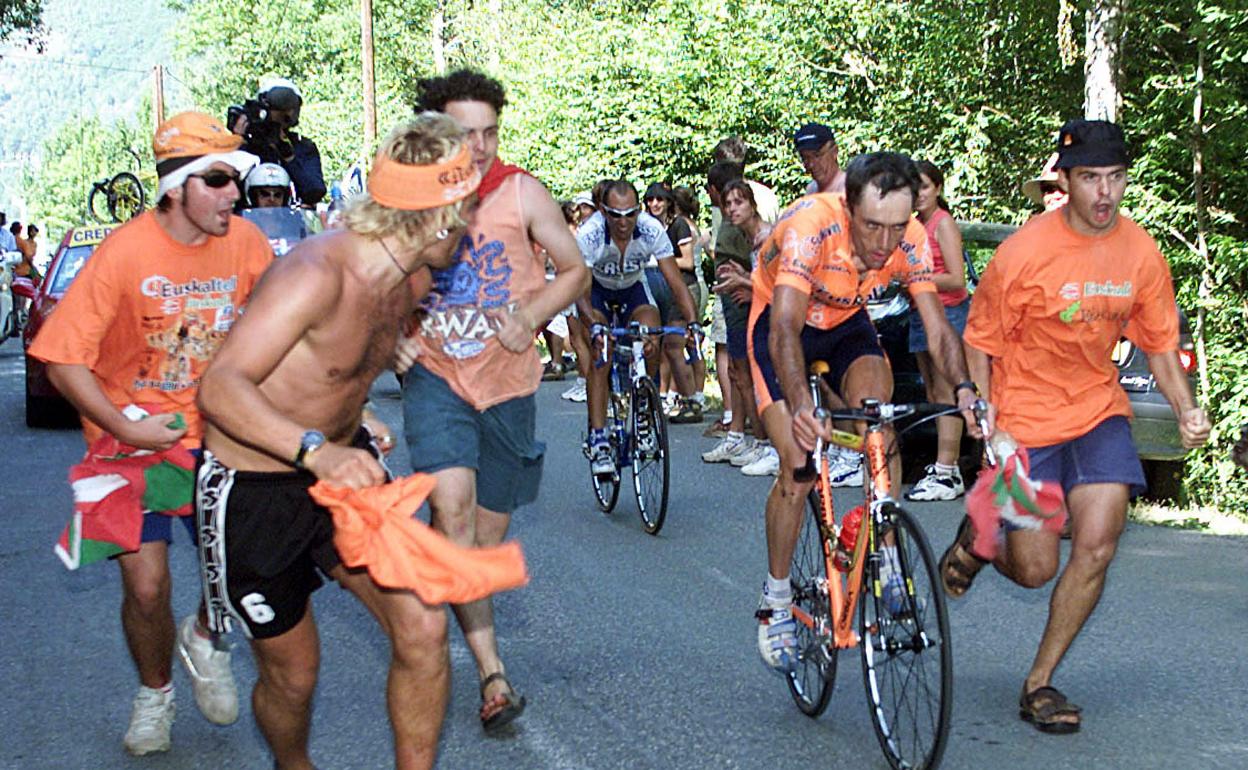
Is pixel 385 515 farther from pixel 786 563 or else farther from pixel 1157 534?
pixel 1157 534

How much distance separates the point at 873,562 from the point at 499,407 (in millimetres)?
1522

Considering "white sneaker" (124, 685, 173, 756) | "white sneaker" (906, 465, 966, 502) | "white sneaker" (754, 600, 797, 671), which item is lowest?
"white sneaker" (906, 465, 966, 502)

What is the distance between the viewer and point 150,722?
565 cm

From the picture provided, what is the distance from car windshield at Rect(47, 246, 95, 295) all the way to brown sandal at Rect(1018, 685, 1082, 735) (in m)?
10.7

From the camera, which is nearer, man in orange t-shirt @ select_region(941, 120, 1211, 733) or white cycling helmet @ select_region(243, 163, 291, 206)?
man in orange t-shirt @ select_region(941, 120, 1211, 733)

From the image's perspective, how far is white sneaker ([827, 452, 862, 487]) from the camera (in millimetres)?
10688

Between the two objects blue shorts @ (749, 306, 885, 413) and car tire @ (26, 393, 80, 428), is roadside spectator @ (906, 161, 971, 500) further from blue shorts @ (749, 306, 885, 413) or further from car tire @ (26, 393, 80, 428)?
car tire @ (26, 393, 80, 428)

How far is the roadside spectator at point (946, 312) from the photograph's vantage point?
10062 mm

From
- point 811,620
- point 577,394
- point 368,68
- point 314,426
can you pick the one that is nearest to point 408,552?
point 314,426

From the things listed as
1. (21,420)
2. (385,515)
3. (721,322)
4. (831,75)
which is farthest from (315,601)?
(831,75)

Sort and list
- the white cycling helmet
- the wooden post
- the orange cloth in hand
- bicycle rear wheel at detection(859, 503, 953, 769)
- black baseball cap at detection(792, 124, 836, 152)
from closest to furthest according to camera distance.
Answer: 1. the orange cloth in hand
2. bicycle rear wheel at detection(859, 503, 953, 769)
3. black baseball cap at detection(792, 124, 836, 152)
4. the white cycling helmet
5. the wooden post

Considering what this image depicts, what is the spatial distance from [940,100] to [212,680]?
45.5 feet

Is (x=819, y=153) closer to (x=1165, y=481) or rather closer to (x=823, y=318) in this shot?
(x=1165, y=481)

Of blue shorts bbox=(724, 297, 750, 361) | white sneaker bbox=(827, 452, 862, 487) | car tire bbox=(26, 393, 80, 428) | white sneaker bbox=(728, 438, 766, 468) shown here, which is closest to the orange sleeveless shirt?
white sneaker bbox=(827, 452, 862, 487)
